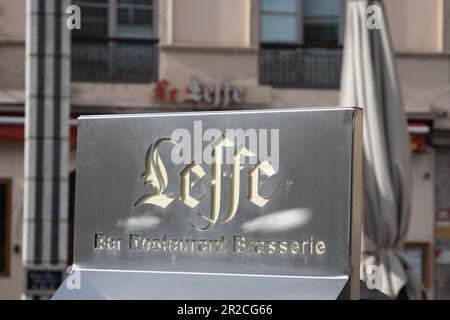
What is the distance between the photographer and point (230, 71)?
13.5 m

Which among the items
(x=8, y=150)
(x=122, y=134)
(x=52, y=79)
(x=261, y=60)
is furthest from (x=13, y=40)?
(x=122, y=134)

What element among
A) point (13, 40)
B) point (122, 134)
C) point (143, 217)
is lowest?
point (143, 217)

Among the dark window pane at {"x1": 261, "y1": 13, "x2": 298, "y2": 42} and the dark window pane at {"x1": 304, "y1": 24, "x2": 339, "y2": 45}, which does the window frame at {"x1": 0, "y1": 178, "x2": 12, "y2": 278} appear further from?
the dark window pane at {"x1": 304, "y1": 24, "x2": 339, "y2": 45}

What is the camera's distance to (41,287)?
7332 mm

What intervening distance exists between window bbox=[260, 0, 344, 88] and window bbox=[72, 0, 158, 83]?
154 centimetres

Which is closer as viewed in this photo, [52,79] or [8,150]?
[52,79]

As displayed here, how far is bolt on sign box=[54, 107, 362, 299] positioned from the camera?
3.09m

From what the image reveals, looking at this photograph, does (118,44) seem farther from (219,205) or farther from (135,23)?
(219,205)

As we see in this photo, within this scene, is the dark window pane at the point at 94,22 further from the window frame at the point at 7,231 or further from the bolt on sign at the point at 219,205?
the bolt on sign at the point at 219,205
